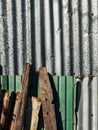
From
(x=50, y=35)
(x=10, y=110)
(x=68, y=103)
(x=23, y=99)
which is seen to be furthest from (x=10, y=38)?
(x=68, y=103)

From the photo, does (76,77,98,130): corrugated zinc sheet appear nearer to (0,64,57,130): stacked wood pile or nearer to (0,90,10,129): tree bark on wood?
(0,64,57,130): stacked wood pile

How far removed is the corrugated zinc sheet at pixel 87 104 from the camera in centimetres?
386

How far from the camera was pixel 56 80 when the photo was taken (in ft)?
12.6

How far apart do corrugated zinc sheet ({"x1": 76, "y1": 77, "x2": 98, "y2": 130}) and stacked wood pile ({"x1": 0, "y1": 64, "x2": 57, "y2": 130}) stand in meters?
0.32

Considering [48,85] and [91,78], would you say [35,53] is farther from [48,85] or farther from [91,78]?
[91,78]

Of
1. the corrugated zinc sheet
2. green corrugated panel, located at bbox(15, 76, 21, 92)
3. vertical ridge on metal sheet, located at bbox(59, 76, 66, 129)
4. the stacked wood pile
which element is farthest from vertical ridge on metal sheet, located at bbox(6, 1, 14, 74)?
the corrugated zinc sheet

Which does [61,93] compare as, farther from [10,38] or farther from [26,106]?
[10,38]

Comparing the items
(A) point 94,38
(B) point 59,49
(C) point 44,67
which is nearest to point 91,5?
(A) point 94,38

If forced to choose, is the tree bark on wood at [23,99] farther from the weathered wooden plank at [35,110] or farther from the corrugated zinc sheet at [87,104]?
the corrugated zinc sheet at [87,104]

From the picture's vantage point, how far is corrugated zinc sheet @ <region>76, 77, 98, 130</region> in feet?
12.6

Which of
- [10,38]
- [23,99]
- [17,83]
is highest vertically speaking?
[10,38]

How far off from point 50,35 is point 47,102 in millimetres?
777

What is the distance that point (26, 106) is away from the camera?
150 inches

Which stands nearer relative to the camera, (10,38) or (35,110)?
(35,110)
